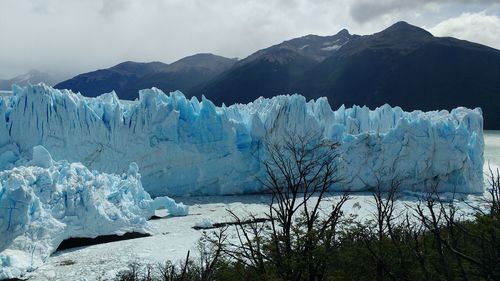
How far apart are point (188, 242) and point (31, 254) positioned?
3.59 meters

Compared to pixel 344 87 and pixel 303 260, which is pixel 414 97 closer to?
pixel 344 87

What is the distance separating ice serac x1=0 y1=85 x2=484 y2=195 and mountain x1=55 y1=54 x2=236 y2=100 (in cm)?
5010

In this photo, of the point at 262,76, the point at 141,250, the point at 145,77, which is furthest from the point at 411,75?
the point at 141,250

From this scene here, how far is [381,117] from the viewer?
22141 mm

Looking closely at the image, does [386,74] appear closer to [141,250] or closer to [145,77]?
[145,77]

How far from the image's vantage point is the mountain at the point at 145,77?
6956 cm

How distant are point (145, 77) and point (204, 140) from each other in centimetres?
5707

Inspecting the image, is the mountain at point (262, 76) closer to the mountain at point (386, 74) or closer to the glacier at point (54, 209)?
the mountain at point (386, 74)

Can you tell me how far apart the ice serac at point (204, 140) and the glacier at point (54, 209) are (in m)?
3.92

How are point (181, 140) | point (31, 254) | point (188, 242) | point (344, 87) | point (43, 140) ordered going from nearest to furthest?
point (31, 254) < point (188, 242) < point (43, 140) < point (181, 140) < point (344, 87)

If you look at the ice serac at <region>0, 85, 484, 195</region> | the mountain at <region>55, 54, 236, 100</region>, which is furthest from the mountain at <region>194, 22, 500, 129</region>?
the ice serac at <region>0, 85, 484, 195</region>

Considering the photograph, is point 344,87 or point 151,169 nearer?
point 151,169

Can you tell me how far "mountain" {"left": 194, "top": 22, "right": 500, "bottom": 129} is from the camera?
4862 centimetres

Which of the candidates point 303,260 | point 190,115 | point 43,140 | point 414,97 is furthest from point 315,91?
point 303,260
